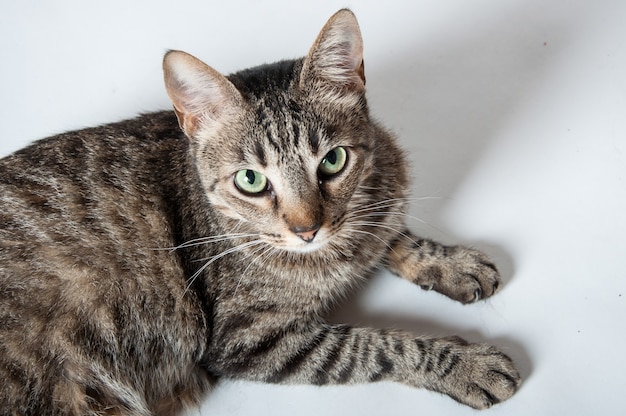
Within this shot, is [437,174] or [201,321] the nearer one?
[201,321]

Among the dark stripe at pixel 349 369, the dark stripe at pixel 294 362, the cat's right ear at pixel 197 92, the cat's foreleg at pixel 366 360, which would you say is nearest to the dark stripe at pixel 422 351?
the cat's foreleg at pixel 366 360

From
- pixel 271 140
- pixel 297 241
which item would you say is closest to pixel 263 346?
pixel 297 241

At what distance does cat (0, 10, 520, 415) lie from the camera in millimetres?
1577

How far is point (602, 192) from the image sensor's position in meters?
1.99

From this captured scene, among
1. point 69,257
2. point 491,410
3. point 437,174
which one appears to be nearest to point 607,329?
point 491,410

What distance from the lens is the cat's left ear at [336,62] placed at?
60.9 inches

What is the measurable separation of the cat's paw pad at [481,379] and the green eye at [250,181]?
688 mm

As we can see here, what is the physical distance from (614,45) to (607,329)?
107 cm

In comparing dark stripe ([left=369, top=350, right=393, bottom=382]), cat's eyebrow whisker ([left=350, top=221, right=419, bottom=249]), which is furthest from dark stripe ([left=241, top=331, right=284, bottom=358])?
cat's eyebrow whisker ([left=350, top=221, right=419, bottom=249])

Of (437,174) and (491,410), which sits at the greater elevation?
(437,174)

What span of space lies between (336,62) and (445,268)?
0.70 m

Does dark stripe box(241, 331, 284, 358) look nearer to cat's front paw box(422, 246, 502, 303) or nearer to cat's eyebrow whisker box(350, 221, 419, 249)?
cat's eyebrow whisker box(350, 221, 419, 249)

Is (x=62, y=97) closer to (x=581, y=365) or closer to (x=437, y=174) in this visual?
(x=437, y=174)

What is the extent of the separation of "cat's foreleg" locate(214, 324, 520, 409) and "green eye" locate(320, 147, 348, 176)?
466 millimetres
